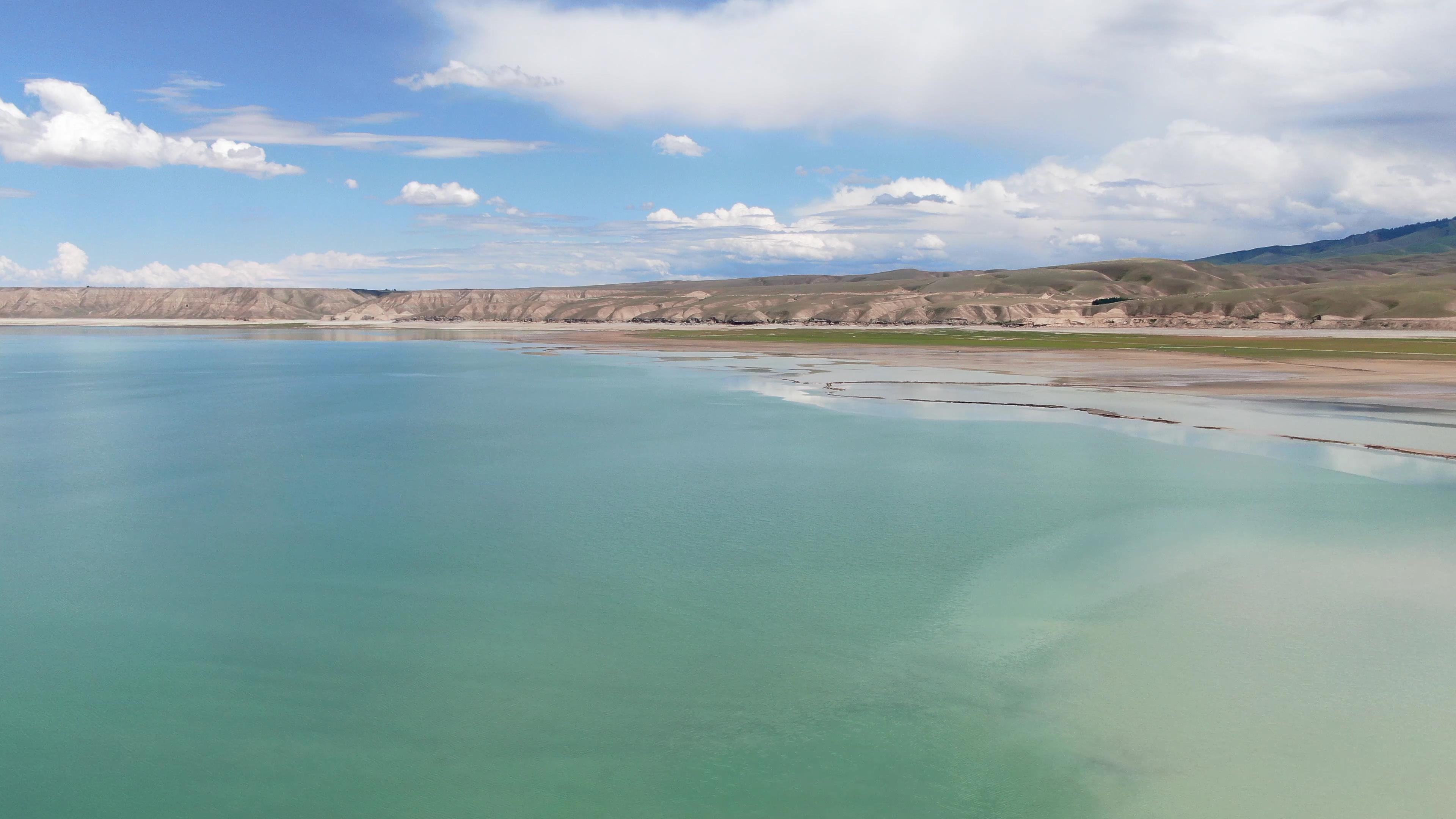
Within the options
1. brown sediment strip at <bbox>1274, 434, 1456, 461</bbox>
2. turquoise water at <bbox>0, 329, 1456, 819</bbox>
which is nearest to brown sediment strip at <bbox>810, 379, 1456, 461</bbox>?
brown sediment strip at <bbox>1274, 434, 1456, 461</bbox>

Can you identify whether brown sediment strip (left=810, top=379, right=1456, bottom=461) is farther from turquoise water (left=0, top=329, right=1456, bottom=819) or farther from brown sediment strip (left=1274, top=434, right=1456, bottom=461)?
turquoise water (left=0, top=329, right=1456, bottom=819)

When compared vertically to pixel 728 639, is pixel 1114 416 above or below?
above

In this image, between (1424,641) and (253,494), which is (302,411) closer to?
(253,494)

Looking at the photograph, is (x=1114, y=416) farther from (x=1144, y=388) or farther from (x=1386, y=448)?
(x=1144, y=388)

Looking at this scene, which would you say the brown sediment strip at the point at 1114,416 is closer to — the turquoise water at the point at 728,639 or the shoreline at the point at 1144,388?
the shoreline at the point at 1144,388

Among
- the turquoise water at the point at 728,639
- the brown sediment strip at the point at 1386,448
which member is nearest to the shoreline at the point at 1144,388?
the brown sediment strip at the point at 1386,448

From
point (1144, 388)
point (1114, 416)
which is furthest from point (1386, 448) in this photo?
point (1144, 388)

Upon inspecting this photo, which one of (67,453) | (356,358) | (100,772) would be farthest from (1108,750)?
(356,358)

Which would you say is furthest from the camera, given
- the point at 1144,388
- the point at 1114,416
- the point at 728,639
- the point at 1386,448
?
the point at 1144,388

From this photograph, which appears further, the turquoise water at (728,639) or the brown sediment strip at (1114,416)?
the brown sediment strip at (1114,416)
